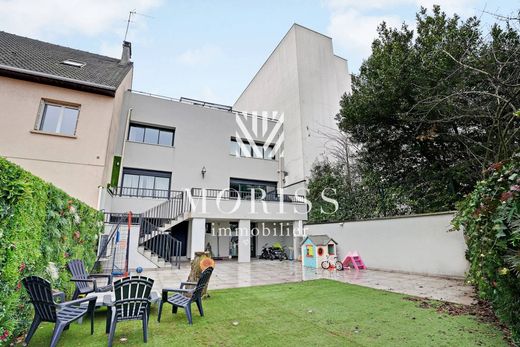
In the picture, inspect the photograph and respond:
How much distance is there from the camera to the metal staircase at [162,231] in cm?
996

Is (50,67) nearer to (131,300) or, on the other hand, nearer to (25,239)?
(25,239)

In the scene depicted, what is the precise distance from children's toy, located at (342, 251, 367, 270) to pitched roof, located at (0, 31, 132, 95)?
36.9 ft

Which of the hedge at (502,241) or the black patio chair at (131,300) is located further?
the black patio chair at (131,300)

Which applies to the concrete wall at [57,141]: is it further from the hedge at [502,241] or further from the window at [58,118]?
the hedge at [502,241]

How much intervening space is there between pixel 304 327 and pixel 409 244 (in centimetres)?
642

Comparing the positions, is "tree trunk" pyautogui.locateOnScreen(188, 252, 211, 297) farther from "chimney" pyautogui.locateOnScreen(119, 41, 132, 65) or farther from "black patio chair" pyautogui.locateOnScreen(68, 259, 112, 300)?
"chimney" pyautogui.locateOnScreen(119, 41, 132, 65)

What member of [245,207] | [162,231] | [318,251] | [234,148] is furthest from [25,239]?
[234,148]

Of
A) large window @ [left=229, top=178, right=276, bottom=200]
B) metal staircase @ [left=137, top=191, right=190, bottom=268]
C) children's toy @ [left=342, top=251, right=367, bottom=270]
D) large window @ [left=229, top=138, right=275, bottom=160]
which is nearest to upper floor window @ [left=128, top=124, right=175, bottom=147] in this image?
metal staircase @ [left=137, top=191, right=190, bottom=268]

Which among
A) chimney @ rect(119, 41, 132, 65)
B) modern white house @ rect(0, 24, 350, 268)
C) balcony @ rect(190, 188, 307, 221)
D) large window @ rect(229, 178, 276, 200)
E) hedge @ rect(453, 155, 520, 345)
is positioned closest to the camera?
hedge @ rect(453, 155, 520, 345)

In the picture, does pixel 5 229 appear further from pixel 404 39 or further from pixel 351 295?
pixel 404 39

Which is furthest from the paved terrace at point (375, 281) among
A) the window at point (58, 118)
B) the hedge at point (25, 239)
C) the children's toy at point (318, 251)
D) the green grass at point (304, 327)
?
the window at point (58, 118)

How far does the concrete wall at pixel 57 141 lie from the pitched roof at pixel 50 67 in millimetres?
359

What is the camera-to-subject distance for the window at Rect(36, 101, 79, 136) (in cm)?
881

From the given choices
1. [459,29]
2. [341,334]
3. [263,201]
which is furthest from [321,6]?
[341,334]
